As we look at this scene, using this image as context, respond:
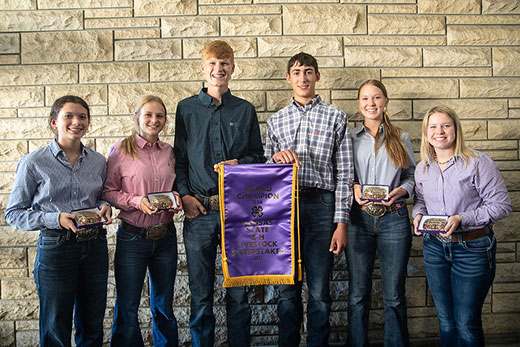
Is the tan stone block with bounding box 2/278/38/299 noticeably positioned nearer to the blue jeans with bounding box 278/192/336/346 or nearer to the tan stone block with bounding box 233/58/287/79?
the blue jeans with bounding box 278/192/336/346

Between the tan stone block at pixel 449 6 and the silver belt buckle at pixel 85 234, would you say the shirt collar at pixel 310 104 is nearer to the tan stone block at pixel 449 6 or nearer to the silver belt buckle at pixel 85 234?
the tan stone block at pixel 449 6

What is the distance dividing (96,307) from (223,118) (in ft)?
4.08

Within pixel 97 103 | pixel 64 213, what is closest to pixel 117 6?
pixel 97 103

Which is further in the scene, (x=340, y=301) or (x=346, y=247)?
(x=340, y=301)

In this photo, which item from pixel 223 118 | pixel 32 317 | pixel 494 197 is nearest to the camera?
pixel 494 197

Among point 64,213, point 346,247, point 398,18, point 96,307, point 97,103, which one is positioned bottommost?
point 96,307

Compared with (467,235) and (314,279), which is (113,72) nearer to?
(314,279)

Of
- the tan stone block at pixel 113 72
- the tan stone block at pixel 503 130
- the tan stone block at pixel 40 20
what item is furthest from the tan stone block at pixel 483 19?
the tan stone block at pixel 40 20

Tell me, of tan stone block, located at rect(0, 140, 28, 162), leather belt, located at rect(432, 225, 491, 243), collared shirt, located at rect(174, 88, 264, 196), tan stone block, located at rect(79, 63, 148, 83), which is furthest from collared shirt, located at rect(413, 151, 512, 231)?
tan stone block, located at rect(0, 140, 28, 162)

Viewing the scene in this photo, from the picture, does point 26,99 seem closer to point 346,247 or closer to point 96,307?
point 96,307

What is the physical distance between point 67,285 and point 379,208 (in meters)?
1.69

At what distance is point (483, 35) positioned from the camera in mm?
2766

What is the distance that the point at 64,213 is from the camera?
1.80m

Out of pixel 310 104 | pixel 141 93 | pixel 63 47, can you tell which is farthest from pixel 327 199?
pixel 63 47
